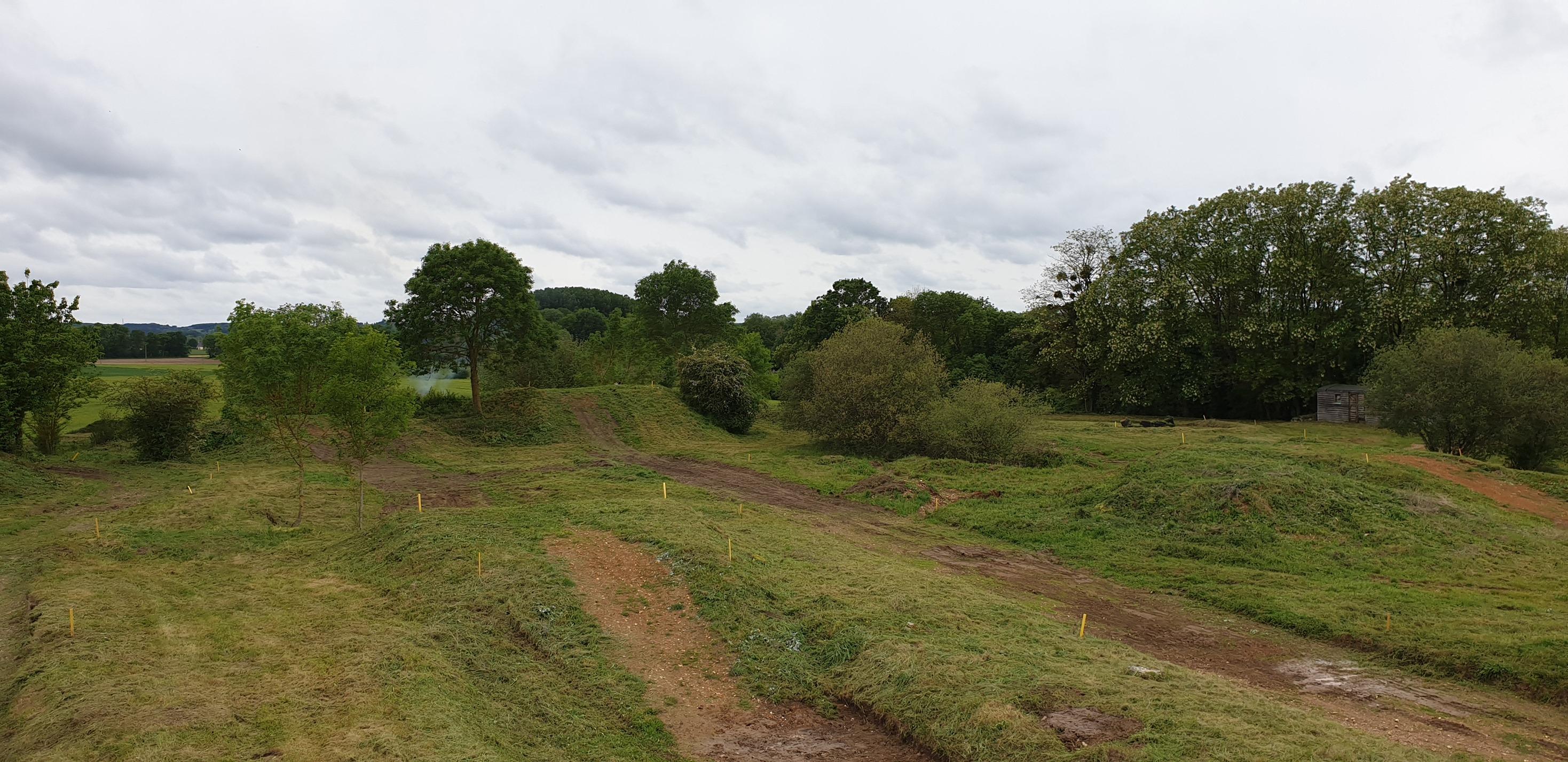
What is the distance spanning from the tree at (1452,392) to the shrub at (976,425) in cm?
1398

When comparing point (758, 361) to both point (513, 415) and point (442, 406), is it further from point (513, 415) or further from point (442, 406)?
point (442, 406)

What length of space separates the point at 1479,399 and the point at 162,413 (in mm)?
50857

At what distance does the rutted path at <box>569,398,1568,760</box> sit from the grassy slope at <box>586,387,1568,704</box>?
735 mm

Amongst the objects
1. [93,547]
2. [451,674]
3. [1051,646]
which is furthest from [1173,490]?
[93,547]

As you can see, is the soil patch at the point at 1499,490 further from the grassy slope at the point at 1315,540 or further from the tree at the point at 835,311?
the tree at the point at 835,311

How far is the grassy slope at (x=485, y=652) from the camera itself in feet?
26.6

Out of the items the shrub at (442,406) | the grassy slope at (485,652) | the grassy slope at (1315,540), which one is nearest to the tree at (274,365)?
the grassy slope at (485,652)

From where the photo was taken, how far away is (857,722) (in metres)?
9.82

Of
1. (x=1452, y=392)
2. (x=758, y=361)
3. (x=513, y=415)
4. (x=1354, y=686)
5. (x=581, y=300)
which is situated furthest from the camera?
(x=581, y=300)

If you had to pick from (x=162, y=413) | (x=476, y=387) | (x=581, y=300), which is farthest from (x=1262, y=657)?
(x=581, y=300)

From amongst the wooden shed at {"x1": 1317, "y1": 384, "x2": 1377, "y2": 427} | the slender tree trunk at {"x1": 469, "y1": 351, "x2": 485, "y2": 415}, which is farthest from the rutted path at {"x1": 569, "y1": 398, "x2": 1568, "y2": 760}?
the wooden shed at {"x1": 1317, "y1": 384, "x2": 1377, "y2": 427}

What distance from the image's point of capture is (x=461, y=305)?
37.2 meters

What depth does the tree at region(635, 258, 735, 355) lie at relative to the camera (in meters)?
53.7

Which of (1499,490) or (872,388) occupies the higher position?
(872,388)
